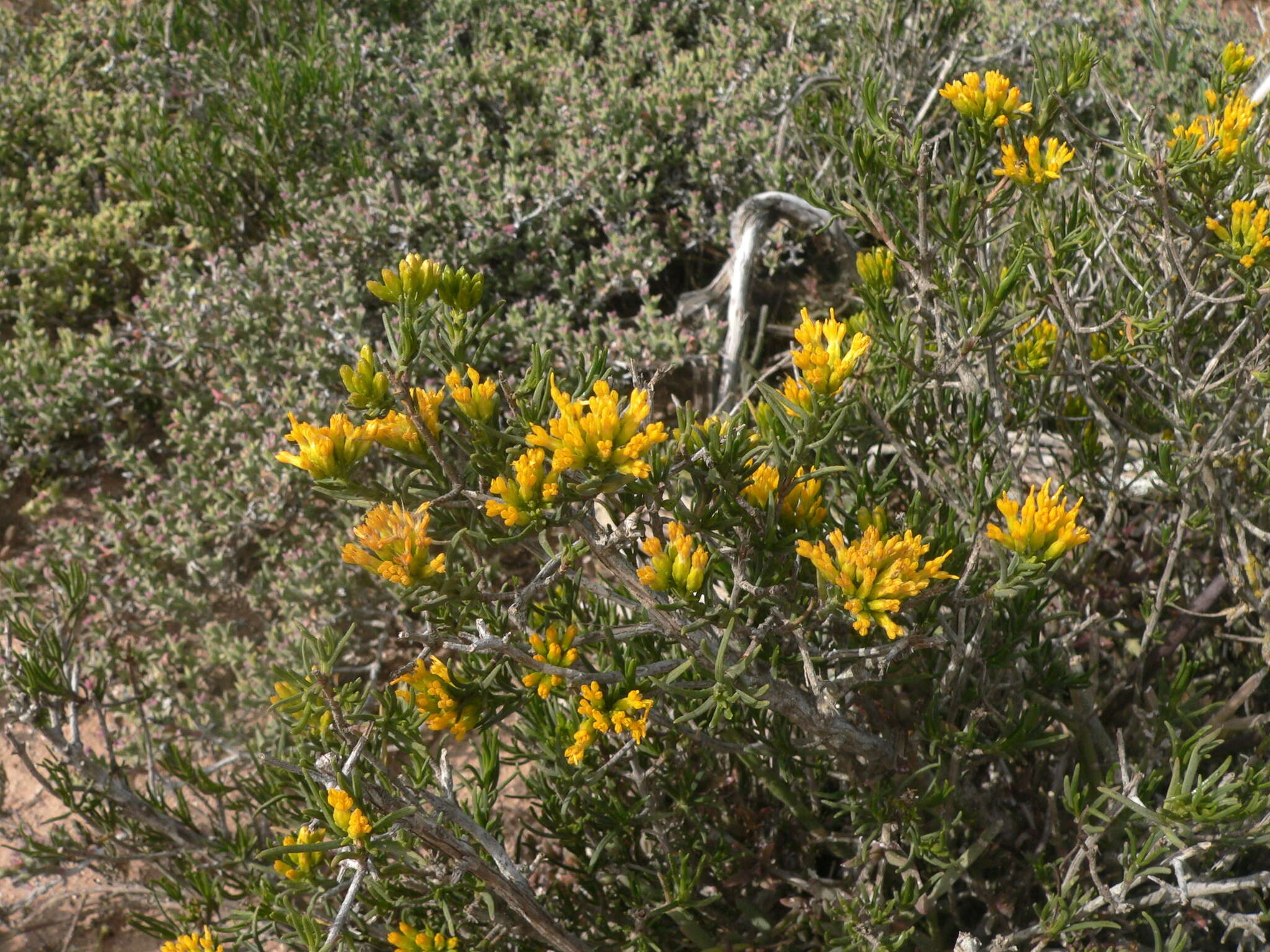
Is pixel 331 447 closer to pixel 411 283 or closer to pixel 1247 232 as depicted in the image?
pixel 411 283

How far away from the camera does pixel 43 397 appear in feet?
12.2

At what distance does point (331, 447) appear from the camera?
130 cm

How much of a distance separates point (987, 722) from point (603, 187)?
247cm

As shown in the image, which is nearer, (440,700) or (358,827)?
(358,827)

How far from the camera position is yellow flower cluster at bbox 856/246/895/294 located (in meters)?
2.02

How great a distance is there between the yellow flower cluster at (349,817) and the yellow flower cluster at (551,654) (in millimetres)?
287

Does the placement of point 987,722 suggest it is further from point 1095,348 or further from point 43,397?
point 43,397

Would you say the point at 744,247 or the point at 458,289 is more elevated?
the point at 458,289

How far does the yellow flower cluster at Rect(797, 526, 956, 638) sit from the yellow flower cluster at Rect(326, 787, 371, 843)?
709 mm

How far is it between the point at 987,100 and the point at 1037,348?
0.55 metres

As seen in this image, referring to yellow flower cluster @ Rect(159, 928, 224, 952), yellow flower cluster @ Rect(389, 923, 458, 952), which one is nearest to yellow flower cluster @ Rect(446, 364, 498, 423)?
yellow flower cluster @ Rect(389, 923, 458, 952)

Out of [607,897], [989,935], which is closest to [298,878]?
[607,897]

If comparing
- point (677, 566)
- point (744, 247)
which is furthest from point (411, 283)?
point (744, 247)

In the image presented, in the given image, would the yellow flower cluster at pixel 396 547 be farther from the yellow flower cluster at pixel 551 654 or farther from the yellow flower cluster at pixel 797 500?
the yellow flower cluster at pixel 797 500
